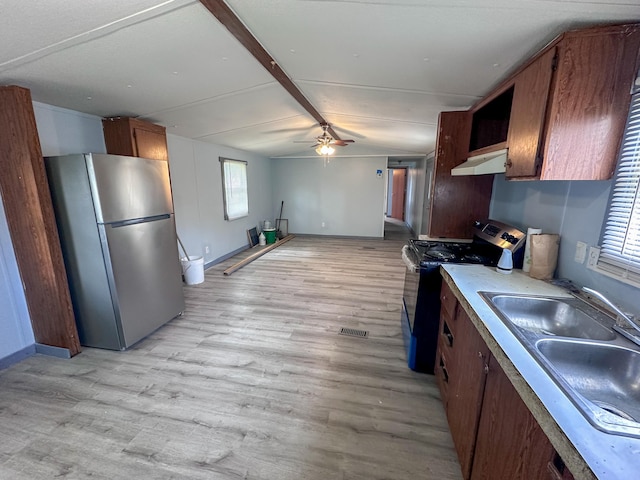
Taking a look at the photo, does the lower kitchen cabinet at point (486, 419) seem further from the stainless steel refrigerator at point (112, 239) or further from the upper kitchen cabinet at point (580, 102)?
the stainless steel refrigerator at point (112, 239)

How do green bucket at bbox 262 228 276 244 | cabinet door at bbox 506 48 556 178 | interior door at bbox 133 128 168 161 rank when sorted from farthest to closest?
green bucket at bbox 262 228 276 244 → interior door at bbox 133 128 168 161 → cabinet door at bbox 506 48 556 178

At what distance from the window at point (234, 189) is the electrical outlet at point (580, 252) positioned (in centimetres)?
510

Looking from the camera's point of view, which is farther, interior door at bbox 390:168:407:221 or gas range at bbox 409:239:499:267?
interior door at bbox 390:168:407:221

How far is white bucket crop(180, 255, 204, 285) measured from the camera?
399 centimetres

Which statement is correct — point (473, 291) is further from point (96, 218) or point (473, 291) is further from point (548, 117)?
point (96, 218)

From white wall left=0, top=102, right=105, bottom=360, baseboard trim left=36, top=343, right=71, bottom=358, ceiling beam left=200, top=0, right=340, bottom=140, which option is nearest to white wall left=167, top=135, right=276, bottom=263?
white wall left=0, top=102, right=105, bottom=360

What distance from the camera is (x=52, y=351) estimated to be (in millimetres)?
2410

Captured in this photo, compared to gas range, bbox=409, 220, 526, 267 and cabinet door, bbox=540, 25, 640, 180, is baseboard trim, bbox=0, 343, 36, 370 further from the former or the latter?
cabinet door, bbox=540, 25, 640, 180

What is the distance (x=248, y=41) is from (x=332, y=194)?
18.2 ft

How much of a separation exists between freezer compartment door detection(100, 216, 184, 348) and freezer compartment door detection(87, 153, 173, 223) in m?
0.11

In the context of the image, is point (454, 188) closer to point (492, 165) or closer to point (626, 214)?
point (492, 165)

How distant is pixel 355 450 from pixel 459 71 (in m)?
2.48

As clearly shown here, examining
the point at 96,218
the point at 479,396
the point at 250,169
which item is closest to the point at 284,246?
the point at 250,169

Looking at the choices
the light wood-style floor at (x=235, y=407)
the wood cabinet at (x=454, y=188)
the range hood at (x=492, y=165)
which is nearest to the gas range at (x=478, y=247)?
the wood cabinet at (x=454, y=188)
